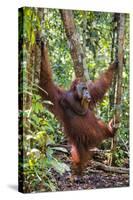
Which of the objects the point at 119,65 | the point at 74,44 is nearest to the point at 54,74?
the point at 74,44

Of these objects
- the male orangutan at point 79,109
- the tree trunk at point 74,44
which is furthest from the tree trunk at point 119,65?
the tree trunk at point 74,44

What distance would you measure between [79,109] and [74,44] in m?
0.55

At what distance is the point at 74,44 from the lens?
5.37 metres

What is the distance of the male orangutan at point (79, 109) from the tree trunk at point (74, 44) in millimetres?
92

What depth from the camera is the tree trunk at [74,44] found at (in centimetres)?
533

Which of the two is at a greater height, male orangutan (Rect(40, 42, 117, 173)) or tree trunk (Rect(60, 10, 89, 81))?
tree trunk (Rect(60, 10, 89, 81))

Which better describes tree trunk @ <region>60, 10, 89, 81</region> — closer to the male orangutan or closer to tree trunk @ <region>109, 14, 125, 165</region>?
the male orangutan

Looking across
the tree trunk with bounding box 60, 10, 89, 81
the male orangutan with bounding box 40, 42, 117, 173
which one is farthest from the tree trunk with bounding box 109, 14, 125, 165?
the tree trunk with bounding box 60, 10, 89, 81

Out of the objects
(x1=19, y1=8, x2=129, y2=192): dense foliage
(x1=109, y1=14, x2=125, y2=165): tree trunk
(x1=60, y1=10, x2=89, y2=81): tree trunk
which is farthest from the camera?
(x1=109, y1=14, x2=125, y2=165): tree trunk

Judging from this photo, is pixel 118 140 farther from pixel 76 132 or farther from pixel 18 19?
pixel 18 19

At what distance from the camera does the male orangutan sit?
5.22 metres

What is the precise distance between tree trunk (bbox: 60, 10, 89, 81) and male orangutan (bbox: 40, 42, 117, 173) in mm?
92

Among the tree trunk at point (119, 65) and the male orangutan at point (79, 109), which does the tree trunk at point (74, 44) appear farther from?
the tree trunk at point (119, 65)

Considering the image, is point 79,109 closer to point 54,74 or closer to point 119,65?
point 54,74
